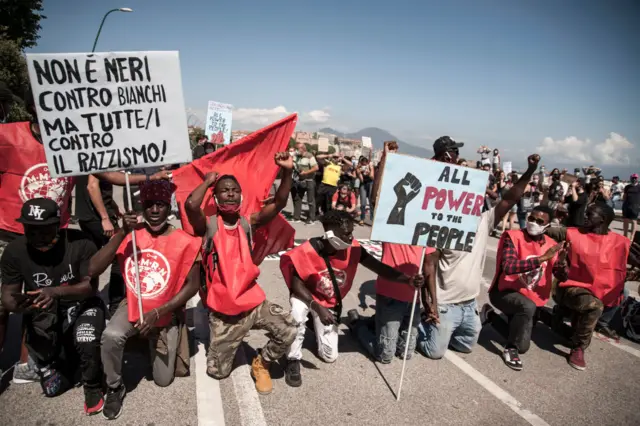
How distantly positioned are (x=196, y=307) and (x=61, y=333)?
5.94ft

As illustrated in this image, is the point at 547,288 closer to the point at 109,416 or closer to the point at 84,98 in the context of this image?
the point at 109,416

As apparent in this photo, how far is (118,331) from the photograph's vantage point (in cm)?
309

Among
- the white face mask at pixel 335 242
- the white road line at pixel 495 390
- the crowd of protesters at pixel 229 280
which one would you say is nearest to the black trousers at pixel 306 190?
the crowd of protesters at pixel 229 280

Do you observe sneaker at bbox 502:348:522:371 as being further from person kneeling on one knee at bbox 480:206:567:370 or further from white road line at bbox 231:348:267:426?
white road line at bbox 231:348:267:426

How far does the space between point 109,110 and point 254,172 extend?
1.57 m

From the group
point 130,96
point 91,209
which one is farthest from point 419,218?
point 91,209

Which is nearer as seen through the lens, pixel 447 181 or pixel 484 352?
pixel 447 181

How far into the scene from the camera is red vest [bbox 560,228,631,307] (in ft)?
14.6

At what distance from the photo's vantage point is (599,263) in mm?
4441

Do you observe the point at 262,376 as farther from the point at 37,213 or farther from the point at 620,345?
the point at 620,345

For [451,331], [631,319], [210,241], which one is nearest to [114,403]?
[210,241]

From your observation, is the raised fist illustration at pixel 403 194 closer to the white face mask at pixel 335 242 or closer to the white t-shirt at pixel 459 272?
the white face mask at pixel 335 242

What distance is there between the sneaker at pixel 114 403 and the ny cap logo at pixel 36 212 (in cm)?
144

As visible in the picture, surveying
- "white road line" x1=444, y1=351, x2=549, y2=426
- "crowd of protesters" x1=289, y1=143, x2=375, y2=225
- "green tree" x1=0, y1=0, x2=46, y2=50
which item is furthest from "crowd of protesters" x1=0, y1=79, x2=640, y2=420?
"green tree" x1=0, y1=0, x2=46, y2=50
